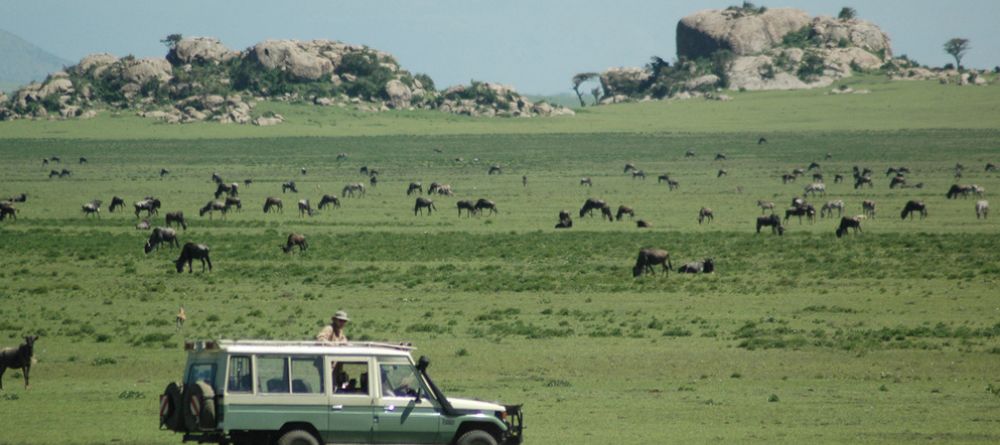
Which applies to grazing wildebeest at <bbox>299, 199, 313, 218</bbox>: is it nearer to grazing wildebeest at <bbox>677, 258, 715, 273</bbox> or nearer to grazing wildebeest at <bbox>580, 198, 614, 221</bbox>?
grazing wildebeest at <bbox>580, 198, 614, 221</bbox>

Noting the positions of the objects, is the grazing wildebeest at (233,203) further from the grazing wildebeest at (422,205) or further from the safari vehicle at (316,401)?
the safari vehicle at (316,401)

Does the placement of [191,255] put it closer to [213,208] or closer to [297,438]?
[213,208]

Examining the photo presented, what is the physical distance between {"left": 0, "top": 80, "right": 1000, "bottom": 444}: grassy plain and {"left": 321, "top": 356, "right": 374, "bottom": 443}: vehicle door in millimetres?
3411

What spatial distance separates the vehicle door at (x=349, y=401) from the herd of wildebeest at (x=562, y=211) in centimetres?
2488

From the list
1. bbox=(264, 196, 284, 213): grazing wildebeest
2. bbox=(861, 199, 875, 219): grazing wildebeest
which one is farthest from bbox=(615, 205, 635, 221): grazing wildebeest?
bbox=(264, 196, 284, 213): grazing wildebeest

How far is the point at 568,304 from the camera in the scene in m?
33.8

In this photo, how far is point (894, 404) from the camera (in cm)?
2072

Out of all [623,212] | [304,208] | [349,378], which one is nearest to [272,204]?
[304,208]

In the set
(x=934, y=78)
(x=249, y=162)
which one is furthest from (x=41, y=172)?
(x=934, y=78)

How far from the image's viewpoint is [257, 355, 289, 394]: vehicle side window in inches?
564

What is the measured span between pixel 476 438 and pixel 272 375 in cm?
222

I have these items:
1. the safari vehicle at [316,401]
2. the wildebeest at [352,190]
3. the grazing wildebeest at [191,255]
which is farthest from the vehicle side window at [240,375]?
the wildebeest at [352,190]

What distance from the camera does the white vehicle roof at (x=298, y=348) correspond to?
1423 centimetres

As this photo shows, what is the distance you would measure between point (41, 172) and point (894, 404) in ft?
270
